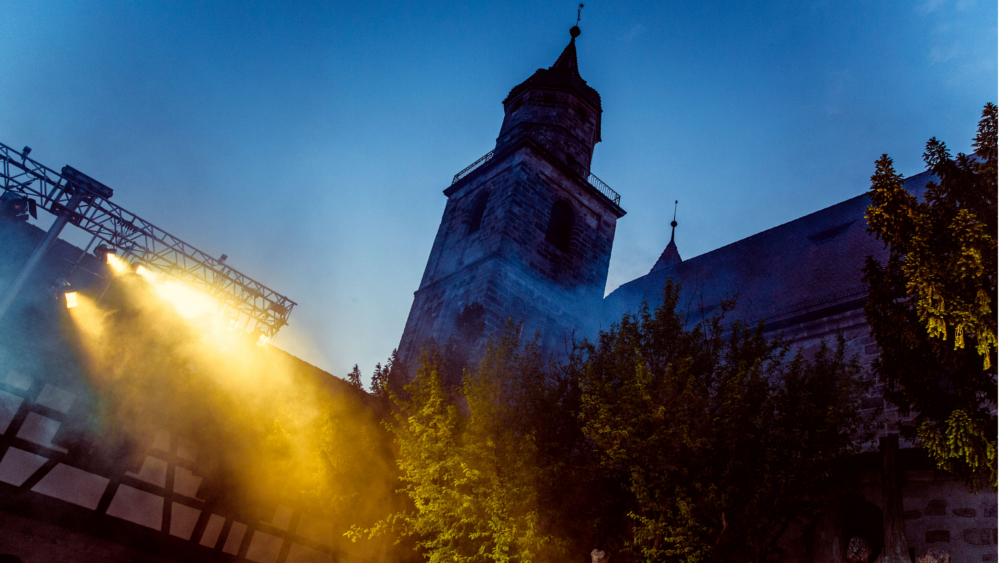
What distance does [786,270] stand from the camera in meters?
16.3

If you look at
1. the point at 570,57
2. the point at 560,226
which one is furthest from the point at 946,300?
the point at 570,57

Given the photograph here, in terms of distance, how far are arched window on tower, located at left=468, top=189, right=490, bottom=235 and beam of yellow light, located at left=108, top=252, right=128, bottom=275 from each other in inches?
374

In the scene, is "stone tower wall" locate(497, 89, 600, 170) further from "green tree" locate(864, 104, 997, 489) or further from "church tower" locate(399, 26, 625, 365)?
"green tree" locate(864, 104, 997, 489)

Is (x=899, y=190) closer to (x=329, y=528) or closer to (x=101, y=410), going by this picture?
(x=329, y=528)

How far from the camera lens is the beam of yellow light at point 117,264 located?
14.0 m

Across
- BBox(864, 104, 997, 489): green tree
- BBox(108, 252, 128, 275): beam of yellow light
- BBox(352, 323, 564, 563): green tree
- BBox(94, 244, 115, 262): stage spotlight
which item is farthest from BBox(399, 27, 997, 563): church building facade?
BBox(94, 244, 115, 262): stage spotlight


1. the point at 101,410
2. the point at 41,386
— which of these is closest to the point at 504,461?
the point at 101,410

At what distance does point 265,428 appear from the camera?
9.70m

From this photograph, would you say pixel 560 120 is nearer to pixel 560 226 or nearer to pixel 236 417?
pixel 560 226

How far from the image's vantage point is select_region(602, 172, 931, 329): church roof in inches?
563

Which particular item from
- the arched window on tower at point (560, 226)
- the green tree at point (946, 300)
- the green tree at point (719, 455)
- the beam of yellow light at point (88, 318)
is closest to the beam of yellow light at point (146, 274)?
the beam of yellow light at point (88, 318)

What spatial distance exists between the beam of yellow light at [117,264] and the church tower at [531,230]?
7.35 meters

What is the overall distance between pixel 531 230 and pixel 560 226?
1.73m

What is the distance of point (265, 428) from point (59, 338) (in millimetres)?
3379
